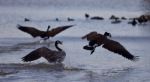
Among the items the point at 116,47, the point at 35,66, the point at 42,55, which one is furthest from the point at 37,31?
the point at 116,47

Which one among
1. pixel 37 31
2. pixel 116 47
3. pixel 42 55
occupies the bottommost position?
pixel 42 55

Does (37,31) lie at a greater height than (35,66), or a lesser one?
greater

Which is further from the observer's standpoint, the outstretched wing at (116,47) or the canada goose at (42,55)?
the canada goose at (42,55)

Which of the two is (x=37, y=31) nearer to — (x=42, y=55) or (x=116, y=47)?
(x=42, y=55)

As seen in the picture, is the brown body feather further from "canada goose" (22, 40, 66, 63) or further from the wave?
"canada goose" (22, 40, 66, 63)

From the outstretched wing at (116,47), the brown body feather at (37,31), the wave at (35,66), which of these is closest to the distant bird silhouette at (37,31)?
the brown body feather at (37,31)

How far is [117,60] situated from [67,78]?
2.58 metres

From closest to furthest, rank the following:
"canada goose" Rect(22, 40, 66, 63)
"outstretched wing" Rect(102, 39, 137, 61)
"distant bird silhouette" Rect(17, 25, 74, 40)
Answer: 1. "outstretched wing" Rect(102, 39, 137, 61)
2. "canada goose" Rect(22, 40, 66, 63)
3. "distant bird silhouette" Rect(17, 25, 74, 40)

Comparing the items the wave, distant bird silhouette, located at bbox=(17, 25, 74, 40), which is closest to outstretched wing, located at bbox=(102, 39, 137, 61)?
the wave

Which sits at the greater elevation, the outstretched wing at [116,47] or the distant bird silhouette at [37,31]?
the distant bird silhouette at [37,31]

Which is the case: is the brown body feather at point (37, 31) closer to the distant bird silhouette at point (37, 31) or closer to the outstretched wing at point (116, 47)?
the distant bird silhouette at point (37, 31)

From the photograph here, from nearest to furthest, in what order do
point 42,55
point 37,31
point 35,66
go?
point 42,55 → point 35,66 → point 37,31

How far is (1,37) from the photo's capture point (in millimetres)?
17047

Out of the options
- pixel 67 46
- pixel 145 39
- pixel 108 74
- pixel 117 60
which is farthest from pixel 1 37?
pixel 108 74
